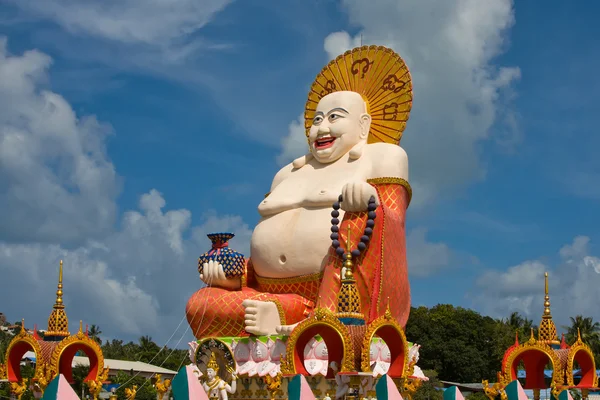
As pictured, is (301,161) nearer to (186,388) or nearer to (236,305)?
(236,305)

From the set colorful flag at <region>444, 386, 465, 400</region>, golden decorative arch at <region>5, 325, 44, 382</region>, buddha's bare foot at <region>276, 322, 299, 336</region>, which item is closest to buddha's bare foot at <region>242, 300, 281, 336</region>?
buddha's bare foot at <region>276, 322, 299, 336</region>

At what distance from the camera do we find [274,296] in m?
16.7

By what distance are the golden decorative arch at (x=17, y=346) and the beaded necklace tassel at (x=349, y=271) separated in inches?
228

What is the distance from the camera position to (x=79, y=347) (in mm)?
16062

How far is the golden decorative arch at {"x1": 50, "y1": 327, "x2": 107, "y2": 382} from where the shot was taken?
15.4 meters

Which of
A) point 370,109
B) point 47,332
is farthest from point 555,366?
point 47,332

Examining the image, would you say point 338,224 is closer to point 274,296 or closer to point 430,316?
point 274,296

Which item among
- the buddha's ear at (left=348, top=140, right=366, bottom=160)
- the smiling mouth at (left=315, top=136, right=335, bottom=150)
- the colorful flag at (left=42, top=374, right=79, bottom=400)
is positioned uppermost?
the smiling mouth at (left=315, top=136, right=335, bottom=150)

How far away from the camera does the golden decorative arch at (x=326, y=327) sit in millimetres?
12867

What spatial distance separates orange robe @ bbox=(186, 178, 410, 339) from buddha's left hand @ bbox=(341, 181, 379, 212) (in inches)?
8.2

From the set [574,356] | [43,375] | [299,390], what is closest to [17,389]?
[43,375]

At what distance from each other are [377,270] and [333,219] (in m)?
1.32

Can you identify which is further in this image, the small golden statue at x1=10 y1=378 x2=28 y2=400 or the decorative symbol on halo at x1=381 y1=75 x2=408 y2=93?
the decorative symbol on halo at x1=381 y1=75 x2=408 y2=93

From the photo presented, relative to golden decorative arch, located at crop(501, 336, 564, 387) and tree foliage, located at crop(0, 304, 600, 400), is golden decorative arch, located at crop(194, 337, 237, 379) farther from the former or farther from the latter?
tree foliage, located at crop(0, 304, 600, 400)
